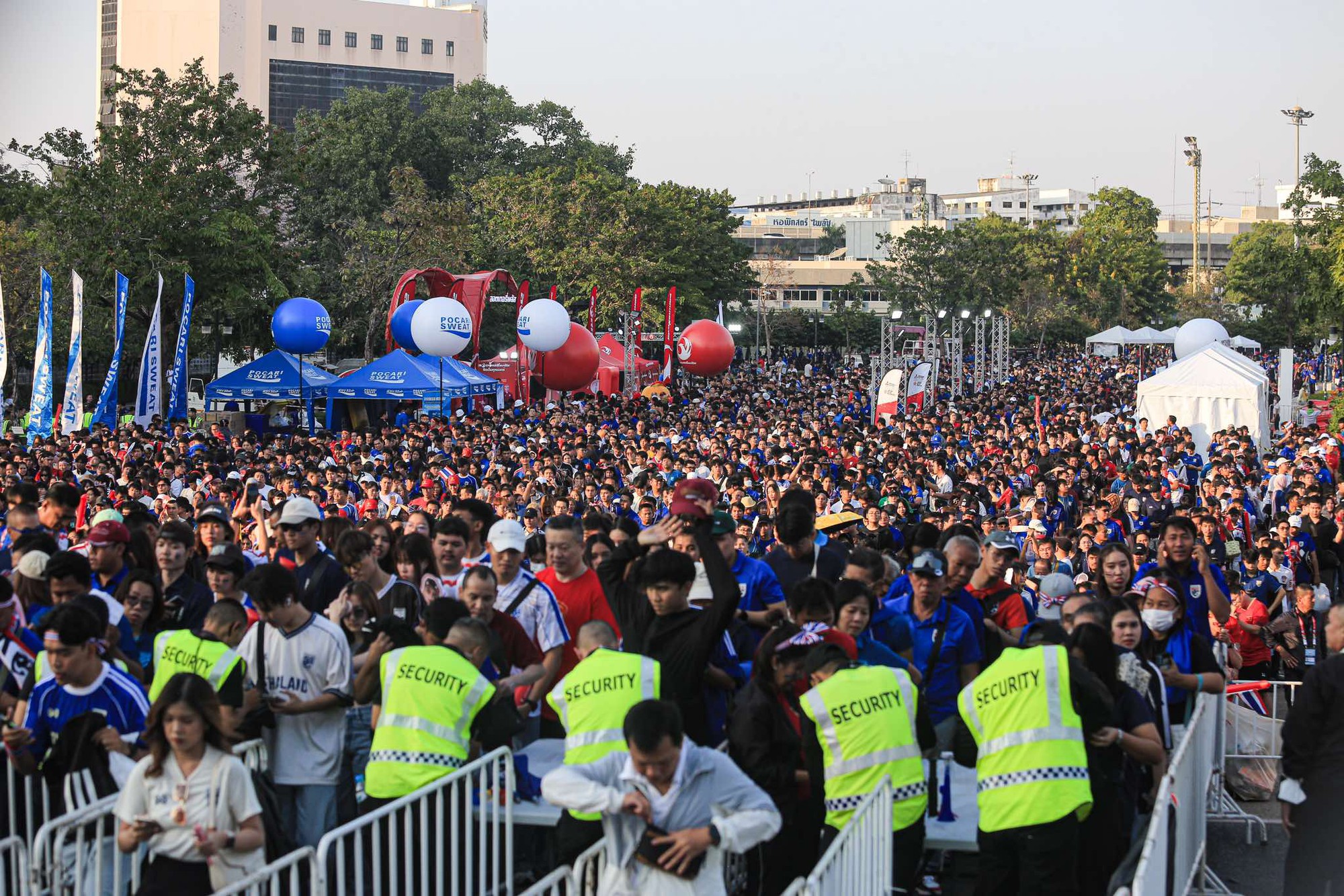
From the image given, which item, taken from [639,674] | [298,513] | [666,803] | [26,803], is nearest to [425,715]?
[639,674]

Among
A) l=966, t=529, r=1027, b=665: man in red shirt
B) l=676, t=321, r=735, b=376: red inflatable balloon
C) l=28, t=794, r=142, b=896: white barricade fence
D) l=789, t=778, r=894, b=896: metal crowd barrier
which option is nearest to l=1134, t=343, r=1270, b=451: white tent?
l=676, t=321, r=735, b=376: red inflatable balloon

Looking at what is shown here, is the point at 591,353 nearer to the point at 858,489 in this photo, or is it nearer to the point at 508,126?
the point at 858,489

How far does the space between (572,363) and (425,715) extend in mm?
27681

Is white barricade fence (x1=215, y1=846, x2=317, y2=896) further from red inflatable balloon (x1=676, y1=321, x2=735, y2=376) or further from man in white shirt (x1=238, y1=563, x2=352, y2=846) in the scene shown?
red inflatable balloon (x1=676, y1=321, x2=735, y2=376)

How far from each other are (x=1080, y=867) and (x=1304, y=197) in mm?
34685

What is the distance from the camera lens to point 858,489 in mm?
13750

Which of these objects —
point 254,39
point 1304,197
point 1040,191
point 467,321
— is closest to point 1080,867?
point 467,321

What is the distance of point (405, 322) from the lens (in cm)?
2847

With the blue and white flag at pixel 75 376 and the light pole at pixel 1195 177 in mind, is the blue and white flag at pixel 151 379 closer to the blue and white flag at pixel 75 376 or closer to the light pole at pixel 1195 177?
the blue and white flag at pixel 75 376

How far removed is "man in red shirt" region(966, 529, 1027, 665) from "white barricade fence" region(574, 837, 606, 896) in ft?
8.62

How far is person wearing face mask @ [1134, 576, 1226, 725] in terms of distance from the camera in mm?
6699

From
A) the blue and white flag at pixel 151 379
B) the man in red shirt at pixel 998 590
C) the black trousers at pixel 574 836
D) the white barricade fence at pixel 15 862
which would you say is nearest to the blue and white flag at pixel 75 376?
the blue and white flag at pixel 151 379

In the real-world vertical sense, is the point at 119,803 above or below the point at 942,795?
above

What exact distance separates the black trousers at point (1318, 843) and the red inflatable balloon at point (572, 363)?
2699 centimetres
